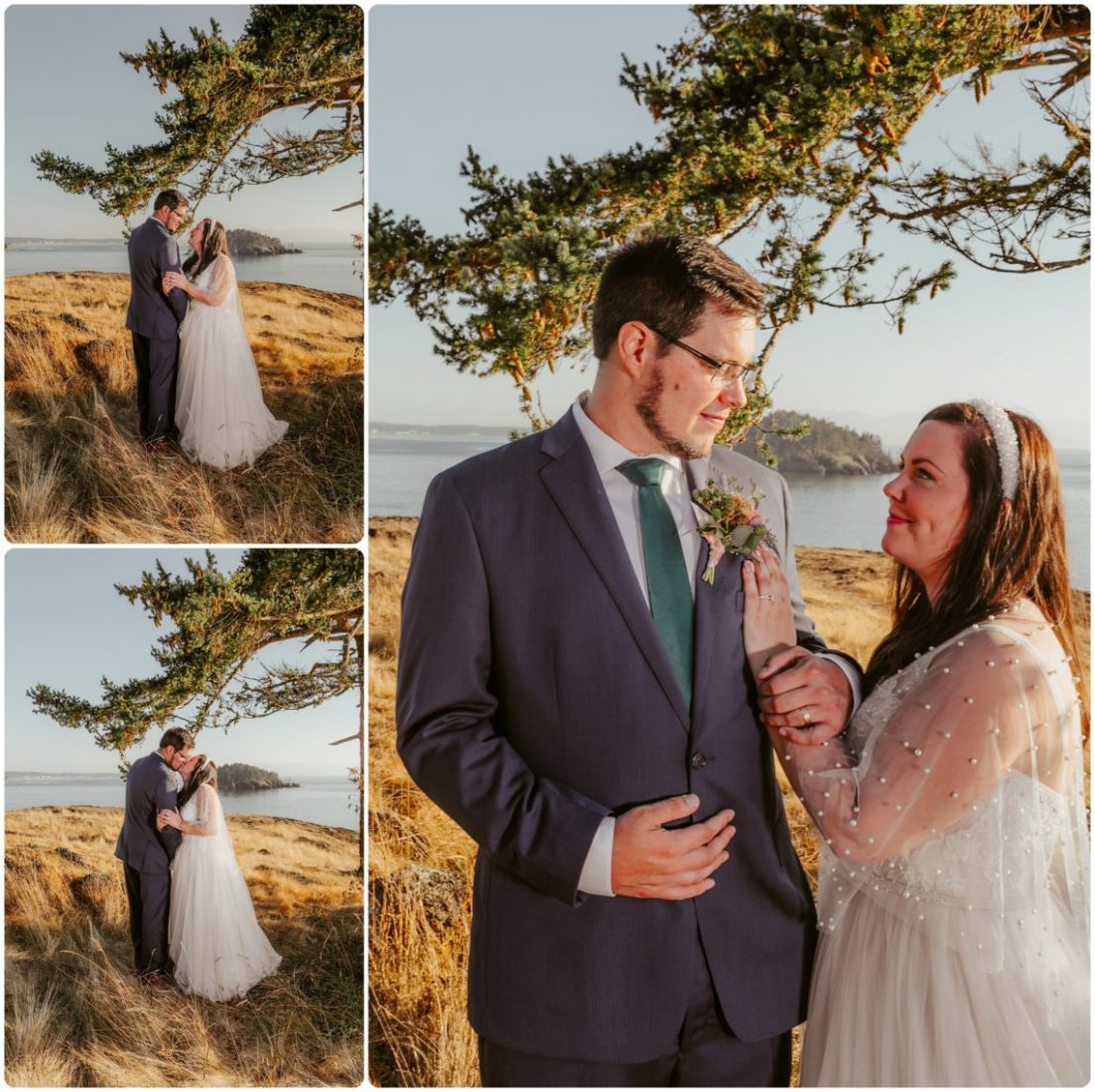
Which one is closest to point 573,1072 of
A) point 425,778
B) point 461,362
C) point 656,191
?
point 425,778

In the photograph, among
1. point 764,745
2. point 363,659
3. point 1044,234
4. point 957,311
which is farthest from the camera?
point 957,311

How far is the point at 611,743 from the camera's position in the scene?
6.75 ft

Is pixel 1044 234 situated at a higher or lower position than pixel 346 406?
higher

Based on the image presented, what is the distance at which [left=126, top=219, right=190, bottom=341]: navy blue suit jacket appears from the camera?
3031 mm

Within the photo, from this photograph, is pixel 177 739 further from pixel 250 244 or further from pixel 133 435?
pixel 250 244

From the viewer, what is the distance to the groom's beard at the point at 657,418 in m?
2.20

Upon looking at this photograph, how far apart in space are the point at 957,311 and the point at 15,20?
4198mm

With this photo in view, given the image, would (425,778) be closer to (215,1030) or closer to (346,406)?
(346,406)

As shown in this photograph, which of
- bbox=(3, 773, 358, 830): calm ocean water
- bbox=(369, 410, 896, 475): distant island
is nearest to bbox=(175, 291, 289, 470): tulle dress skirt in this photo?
bbox=(3, 773, 358, 830): calm ocean water

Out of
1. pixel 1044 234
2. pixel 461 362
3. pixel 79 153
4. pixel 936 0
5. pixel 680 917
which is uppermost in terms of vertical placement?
pixel 936 0

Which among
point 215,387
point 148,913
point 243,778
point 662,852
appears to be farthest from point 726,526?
point 148,913

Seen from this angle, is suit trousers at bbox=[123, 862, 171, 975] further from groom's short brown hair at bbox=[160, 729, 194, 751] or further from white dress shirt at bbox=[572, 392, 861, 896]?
white dress shirt at bbox=[572, 392, 861, 896]

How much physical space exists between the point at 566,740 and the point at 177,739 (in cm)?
173

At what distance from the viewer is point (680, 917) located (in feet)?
6.78
